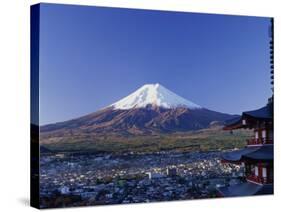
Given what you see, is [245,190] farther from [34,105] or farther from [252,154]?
[34,105]

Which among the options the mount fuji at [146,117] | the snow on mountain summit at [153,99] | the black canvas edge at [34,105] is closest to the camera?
the black canvas edge at [34,105]

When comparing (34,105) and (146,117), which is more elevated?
(34,105)

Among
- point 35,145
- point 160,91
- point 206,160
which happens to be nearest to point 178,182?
point 206,160

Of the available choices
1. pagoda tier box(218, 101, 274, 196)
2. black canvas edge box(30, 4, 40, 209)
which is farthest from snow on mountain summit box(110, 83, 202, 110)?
black canvas edge box(30, 4, 40, 209)

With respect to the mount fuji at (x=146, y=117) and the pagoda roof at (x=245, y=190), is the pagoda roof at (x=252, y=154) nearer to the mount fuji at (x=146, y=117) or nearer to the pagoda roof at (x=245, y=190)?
the pagoda roof at (x=245, y=190)

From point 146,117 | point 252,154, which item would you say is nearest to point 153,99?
point 146,117

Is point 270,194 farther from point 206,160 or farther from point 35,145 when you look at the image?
point 35,145

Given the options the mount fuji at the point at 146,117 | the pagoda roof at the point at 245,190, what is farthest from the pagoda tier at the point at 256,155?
the mount fuji at the point at 146,117
